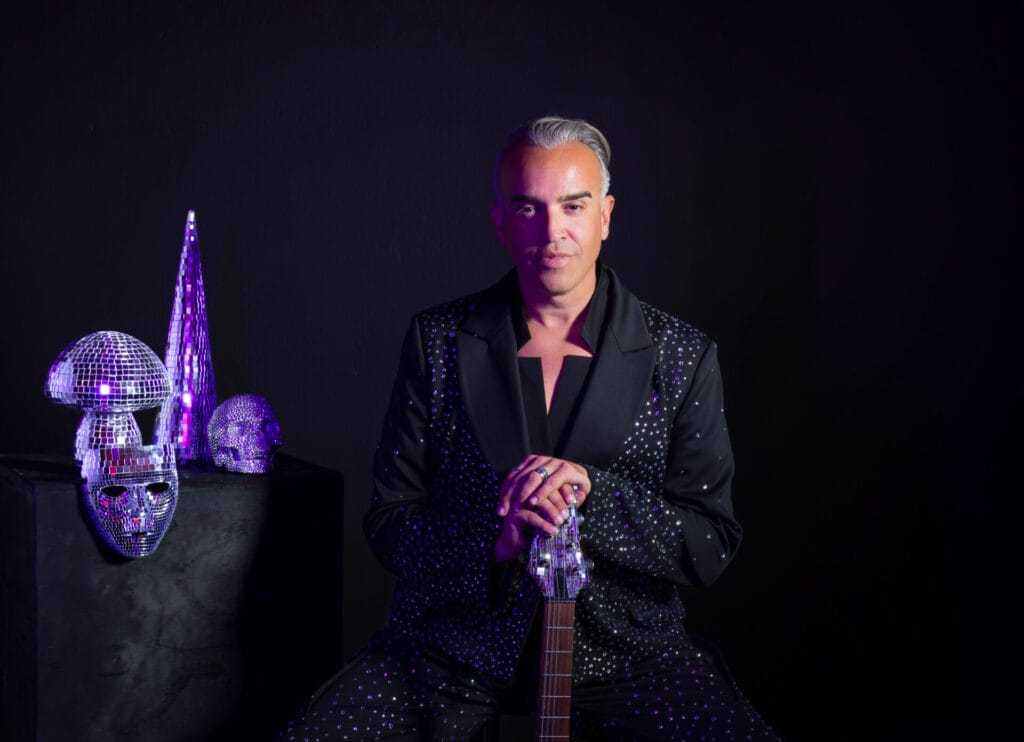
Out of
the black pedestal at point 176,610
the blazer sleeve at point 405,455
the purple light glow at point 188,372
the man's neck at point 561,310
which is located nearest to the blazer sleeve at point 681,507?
the man's neck at point 561,310

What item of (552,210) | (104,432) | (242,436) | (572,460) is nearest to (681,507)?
(572,460)

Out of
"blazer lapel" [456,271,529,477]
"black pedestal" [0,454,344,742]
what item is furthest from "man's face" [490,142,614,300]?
"black pedestal" [0,454,344,742]

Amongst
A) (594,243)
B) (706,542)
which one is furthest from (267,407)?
(706,542)

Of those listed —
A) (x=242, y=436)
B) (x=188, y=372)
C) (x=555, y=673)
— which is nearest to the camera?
(x=555, y=673)

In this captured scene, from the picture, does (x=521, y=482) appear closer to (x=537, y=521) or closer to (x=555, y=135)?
(x=537, y=521)

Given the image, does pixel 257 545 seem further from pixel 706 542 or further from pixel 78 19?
pixel 78 19

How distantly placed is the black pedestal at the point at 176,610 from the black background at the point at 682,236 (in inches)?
26.3

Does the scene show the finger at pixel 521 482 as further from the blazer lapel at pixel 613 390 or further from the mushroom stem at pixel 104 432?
the mushroom stem at pixel 104 432

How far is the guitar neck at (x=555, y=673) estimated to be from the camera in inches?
63.6

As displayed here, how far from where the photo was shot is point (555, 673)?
1.62 meters

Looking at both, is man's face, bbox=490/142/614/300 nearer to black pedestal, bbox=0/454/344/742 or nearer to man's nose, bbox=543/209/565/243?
man's nose, bbox=543/209/565/243

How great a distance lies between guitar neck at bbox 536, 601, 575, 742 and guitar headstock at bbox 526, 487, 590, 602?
0.02 meters

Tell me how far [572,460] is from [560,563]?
0.24m

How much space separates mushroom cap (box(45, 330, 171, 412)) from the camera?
6.33ft
